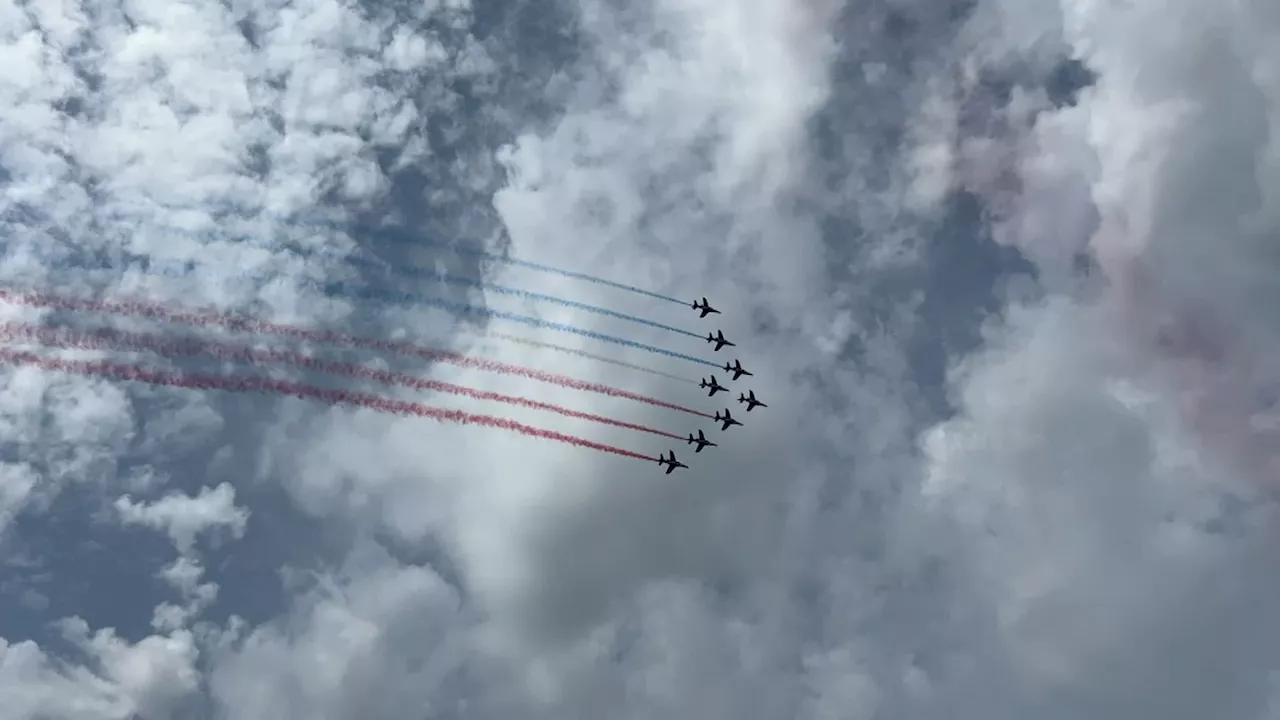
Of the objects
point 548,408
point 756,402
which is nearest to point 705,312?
point 756,402

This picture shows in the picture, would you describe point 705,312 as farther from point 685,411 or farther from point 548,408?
point 548,408

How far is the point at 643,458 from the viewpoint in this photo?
111938 millimetres

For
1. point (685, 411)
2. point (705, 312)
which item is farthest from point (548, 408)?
point (705, 312)

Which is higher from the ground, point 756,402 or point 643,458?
point 756,402

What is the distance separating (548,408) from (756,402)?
Answer: 43061mm

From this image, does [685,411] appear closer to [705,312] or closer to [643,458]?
[643,458]

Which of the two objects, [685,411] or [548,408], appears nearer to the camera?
[548,408]

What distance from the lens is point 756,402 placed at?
4938 inches

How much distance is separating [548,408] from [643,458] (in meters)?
24.7

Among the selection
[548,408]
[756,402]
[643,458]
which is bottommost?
[548,408]

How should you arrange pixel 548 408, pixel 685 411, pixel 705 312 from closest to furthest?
pixel 548 408
pixel 685 411
pixel 705 312

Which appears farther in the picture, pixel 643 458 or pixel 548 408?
pixel 643 458

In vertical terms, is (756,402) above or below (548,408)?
above

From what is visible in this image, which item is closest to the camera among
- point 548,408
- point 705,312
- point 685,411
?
point 548,408
